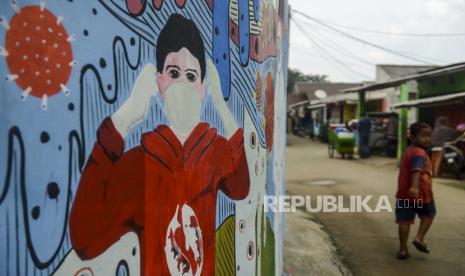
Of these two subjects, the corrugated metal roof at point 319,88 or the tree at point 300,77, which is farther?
the tree at point 300,77

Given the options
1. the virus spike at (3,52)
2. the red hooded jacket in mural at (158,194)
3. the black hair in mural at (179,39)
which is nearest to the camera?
the virus spike at (3,52)

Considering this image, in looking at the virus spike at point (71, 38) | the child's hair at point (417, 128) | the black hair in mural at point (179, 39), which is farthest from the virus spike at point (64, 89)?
the child's hair at point (417, 128)

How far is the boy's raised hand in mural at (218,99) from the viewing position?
2135 millimetres

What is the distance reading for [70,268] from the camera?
49.8 inches

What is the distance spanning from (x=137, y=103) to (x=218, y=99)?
0.73 m

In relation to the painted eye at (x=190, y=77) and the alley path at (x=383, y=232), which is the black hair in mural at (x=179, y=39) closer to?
the painted eye at (x=190, y=77)

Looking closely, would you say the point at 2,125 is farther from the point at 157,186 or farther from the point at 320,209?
the point at 320,209

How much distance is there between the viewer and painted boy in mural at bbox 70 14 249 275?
4.54 ft

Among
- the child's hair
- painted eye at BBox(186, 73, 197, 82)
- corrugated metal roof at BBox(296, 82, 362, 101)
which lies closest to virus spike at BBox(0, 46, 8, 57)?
painted eye at BBox(186, 73, 197, 82)

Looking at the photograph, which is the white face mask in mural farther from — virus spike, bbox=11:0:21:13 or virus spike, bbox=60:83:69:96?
virus spike, bbox=11:0:21:13

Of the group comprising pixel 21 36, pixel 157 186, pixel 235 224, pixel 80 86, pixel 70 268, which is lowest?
pixel 235 224

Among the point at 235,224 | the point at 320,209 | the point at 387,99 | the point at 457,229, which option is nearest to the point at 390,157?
the point at 387,99

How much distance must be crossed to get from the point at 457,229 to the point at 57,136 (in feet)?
20.4

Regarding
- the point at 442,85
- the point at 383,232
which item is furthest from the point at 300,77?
the point at 383,232
